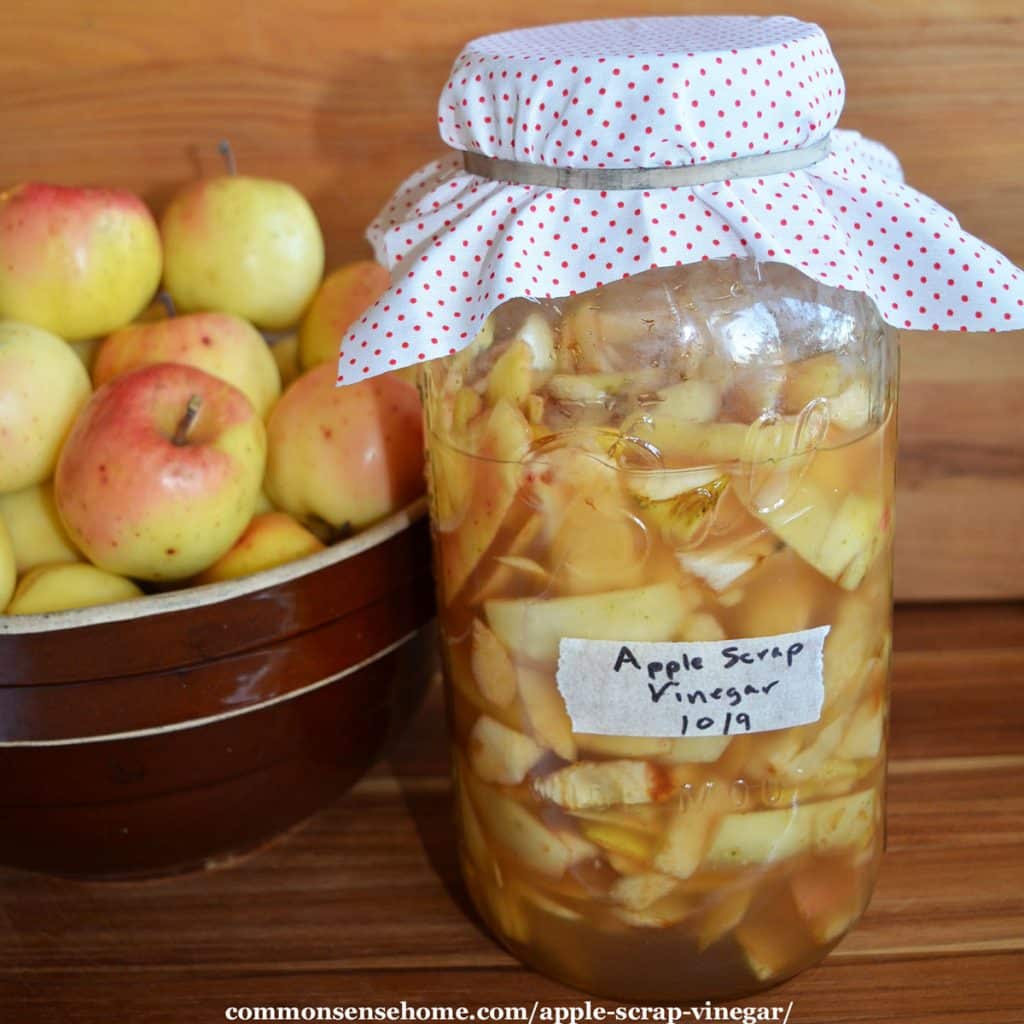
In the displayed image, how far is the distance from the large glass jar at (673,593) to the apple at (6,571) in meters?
0.22

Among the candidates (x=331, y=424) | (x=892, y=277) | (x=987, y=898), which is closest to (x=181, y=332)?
(x=331, y=424)

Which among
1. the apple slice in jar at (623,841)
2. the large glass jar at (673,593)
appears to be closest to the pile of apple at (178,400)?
the large glass jar at (673,593)

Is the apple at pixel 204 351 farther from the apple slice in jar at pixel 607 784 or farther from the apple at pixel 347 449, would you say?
the apple slice in jar at pixel 607 784

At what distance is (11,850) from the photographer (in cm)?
65

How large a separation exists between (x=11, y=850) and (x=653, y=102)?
0.46 meters

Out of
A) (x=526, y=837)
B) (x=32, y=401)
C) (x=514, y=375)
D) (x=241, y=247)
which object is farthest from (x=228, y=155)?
(x=526, y=837)

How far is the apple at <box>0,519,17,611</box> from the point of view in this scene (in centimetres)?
64

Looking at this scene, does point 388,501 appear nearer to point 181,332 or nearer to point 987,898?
point 181,332

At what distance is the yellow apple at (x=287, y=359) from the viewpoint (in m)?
0.80

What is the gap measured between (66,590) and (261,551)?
0.10m

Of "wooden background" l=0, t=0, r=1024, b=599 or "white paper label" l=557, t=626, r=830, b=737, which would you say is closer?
"white paper label" l=557, t=626, r=830, b=737

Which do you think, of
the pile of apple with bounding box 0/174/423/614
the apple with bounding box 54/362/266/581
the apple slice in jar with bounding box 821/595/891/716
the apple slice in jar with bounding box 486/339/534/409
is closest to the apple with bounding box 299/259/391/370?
the pile of apple with bounding box 0/174/423/614

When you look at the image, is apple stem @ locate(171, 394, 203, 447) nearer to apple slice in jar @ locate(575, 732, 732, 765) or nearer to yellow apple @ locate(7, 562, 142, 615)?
yellow apple @ locate(7, 562, 142, 615)

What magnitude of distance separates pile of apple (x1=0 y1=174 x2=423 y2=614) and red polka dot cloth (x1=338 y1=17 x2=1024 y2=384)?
180mm
